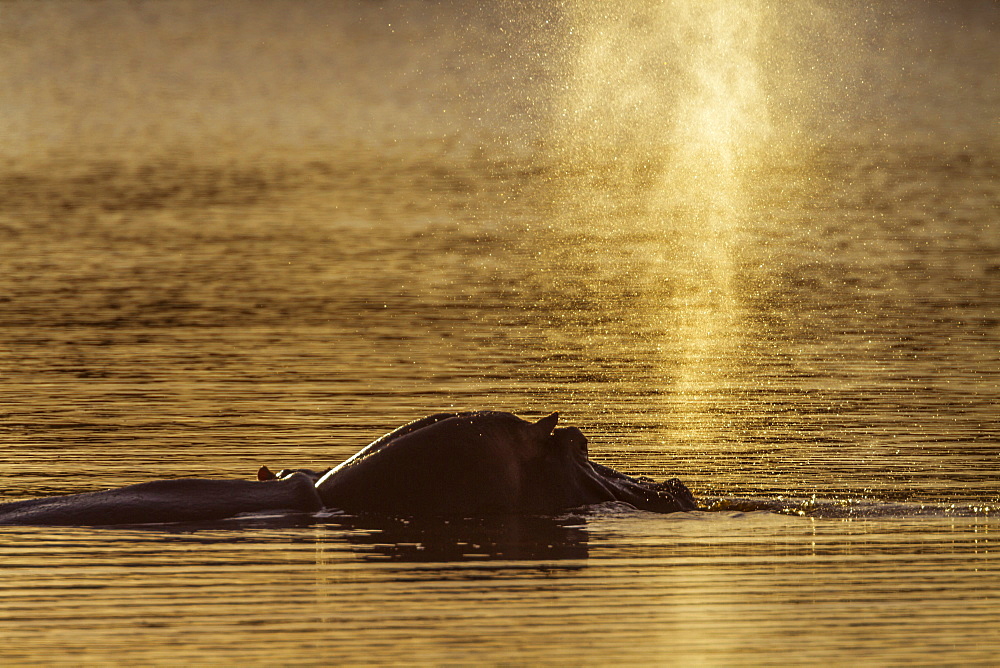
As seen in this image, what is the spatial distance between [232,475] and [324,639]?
18.3 feet

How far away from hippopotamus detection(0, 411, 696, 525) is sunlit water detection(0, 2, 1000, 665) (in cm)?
22

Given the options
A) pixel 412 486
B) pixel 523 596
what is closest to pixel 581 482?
pixel 412 486

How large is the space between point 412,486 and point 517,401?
21.1 ft

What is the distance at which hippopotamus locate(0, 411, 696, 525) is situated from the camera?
1395 centimetres

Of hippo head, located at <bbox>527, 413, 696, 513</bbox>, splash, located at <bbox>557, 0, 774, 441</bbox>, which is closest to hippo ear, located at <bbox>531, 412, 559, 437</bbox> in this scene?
hippo head, located at <bbox>527, 413, 696, 513</bbox>

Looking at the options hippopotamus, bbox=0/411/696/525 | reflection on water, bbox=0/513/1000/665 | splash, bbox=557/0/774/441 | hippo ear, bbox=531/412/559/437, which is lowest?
reflection on water, bbox=0/513/1000/665

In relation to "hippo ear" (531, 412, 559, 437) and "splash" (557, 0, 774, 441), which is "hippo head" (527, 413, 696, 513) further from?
"splash" (557, 0, 774, 441)

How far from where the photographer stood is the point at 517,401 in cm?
2041

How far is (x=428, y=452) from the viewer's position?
13.9 m

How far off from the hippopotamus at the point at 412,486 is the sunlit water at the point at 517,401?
0.73 ft

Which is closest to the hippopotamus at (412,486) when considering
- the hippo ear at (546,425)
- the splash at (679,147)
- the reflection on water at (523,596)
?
the hippo ear at (546,425)

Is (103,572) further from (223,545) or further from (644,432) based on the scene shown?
(644,432)

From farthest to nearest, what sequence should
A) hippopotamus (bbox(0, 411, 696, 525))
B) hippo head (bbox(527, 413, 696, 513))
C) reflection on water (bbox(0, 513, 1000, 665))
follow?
hippo head (bbox(527, 413, 696, 513)) < hippopotamus (bbox(0, 411, 696, 525)) < reflection on water (bbox(0, 513, 1000, 665))

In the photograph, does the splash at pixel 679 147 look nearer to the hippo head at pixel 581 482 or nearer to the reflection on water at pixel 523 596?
the hippo head at pixel 581 482
